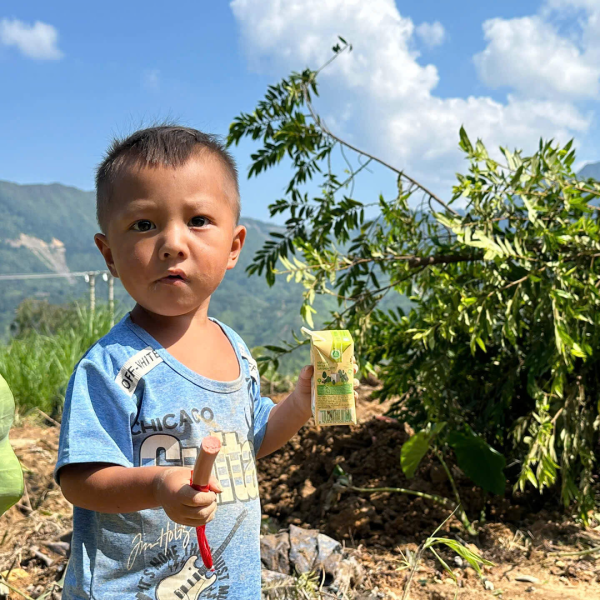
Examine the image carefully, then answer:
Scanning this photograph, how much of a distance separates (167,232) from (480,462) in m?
1.83

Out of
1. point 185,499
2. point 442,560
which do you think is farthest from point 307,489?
point 185,499

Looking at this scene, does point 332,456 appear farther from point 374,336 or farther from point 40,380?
point 40,380

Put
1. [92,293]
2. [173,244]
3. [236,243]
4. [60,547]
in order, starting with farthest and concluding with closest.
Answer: [92,293] < [60,547] < [236,243] < [173,244]

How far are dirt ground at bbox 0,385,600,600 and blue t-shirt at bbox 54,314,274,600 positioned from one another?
2.88ft

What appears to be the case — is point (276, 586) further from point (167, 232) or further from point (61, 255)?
point (61, 255)

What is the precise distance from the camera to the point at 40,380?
5.12 meters

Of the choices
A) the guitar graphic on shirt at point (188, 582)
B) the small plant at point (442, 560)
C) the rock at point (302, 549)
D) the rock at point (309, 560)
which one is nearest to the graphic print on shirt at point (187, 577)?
the guitar graphic on shirt at point (188, 582)

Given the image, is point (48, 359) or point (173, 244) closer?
point (173, 244)

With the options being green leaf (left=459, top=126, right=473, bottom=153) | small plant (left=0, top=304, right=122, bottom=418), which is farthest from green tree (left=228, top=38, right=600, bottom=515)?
small plant (left=0, top=304, right=122, bottom=418)

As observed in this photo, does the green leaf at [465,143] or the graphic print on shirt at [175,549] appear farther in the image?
the green leaf at [465,143]

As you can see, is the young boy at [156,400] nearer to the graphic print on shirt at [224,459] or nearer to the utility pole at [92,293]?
the graphic print on shirt at [224,459]

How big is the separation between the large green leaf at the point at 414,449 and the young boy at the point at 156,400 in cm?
134

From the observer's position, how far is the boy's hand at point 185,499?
1054mm

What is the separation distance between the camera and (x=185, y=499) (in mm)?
1060
